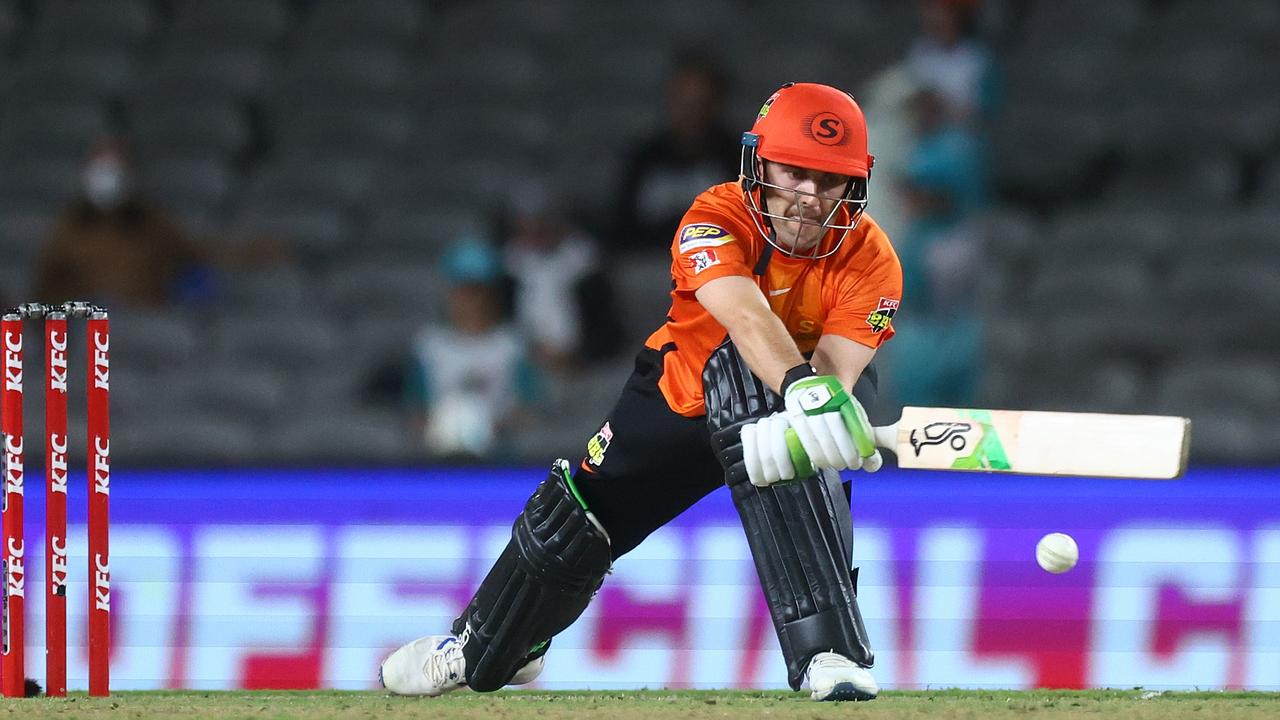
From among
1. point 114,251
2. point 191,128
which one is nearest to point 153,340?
point 114,251

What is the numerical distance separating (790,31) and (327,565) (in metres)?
3.66

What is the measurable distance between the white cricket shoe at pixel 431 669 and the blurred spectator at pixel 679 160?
2733 millimetres

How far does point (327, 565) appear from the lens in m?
5.51

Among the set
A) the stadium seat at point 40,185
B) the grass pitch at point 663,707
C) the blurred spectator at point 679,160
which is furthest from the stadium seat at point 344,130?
the grass pitch at point 663,707

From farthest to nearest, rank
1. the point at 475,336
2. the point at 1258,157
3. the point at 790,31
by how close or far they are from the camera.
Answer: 1. the point at 790,31
2. the point at 1258,157
3. the point at 475,336

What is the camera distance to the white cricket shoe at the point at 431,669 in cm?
422

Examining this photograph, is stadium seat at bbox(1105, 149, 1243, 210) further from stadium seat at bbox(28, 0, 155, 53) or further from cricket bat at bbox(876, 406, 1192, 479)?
stadium seat at bbox(28, 0, 155, 53)

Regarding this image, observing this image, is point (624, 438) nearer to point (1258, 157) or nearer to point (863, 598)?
point (863, 598)

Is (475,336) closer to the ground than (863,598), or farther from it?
farther from it

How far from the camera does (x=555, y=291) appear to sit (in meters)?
6.64

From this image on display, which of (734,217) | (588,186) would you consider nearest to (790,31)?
(588,186)

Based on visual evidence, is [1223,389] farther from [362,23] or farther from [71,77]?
[71,77]

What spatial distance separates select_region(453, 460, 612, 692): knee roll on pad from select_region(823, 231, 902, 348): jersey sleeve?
2.27 ft

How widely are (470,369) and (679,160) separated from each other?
1122 mm
